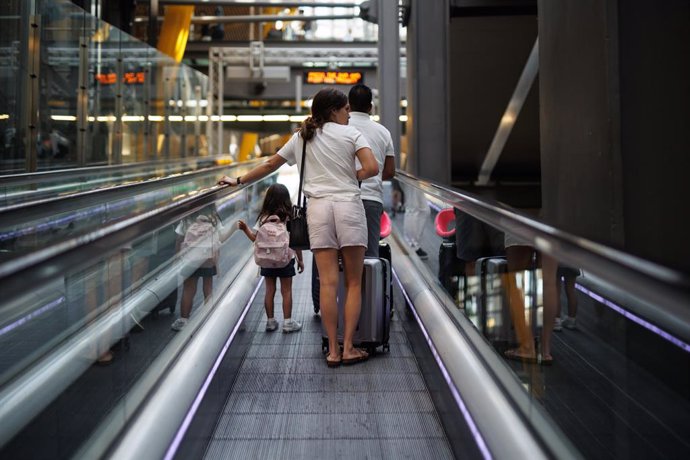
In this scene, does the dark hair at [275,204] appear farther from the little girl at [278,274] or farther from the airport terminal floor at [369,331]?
the airport terminal floor at [369,331]

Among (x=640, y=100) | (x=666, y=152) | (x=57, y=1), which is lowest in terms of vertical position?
(x=666, y=152)

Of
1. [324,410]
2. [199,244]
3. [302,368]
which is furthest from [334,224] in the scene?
[324,410]

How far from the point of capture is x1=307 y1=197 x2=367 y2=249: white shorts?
4543 millimetres

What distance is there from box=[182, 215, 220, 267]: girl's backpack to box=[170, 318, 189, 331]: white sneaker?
356 millimetres

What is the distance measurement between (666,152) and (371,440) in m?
2.15

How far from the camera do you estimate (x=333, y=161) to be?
455 centimetres

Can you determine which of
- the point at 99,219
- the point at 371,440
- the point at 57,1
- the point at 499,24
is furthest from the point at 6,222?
the point at 499,24

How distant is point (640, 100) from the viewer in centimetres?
418

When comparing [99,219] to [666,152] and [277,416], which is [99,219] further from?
[666,152]

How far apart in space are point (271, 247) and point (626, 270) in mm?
4276

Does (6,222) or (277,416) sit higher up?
(6,222)

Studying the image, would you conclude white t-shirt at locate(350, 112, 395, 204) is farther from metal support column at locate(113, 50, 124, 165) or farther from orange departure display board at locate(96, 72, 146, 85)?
metal support column at locate(113, 50, 124, 165)

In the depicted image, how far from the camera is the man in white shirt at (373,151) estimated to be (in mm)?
5199

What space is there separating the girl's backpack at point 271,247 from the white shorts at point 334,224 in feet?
3.97
